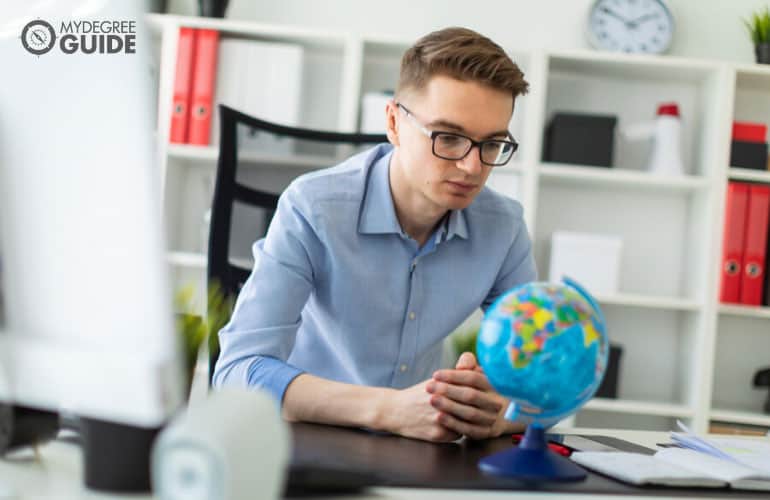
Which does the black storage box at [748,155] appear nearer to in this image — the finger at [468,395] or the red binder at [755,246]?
the red binder at [755,246]

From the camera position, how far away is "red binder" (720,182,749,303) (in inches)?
121

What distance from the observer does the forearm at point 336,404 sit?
1.25 metres

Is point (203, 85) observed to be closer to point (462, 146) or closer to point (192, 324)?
point (462, 146)

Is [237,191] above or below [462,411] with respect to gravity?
above

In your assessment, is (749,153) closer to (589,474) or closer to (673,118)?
(673,118)

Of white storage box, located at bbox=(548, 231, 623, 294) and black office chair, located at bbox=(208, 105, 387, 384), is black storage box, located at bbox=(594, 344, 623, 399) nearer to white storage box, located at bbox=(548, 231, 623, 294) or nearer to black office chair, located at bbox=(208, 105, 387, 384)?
white storage box, located at bbox=(548, 231, 623, 294)

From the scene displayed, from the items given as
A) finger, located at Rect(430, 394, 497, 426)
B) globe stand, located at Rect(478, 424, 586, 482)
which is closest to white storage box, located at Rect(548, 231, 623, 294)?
finger, located at Rect(430, 394, 497, 426)

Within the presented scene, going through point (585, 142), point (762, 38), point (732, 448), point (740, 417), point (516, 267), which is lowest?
point (740, 417)

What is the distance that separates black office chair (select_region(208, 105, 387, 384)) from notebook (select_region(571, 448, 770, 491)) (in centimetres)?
87

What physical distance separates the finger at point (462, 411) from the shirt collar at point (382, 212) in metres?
0.46

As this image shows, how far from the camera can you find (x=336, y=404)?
127cm

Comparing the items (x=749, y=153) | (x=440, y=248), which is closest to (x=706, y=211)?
(x=749, y=153)

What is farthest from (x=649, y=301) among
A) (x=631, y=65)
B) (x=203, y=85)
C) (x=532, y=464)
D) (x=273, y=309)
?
(x=532, y=464)

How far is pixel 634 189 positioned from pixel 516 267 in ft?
5.93
